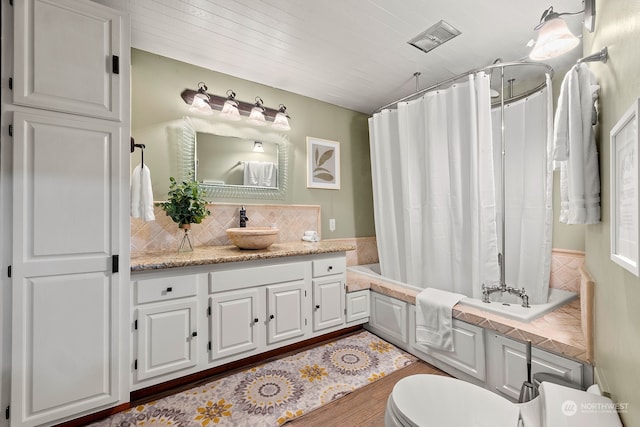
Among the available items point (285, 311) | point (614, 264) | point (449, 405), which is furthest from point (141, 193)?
point (614, 264)

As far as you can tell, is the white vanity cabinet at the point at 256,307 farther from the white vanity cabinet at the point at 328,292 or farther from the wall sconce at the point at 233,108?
the wall sconce at the point at 233,108

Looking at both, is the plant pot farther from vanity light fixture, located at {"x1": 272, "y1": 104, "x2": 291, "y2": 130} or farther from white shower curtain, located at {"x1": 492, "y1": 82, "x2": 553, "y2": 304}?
white shower curtain, located at {"x1": 492, "y1": 82, "x2": 553, "y2": 304}

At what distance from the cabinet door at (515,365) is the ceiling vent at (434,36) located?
2062mm

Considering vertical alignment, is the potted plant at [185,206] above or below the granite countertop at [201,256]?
above

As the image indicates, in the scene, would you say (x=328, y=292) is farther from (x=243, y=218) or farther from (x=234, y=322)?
(x=243, y=218)

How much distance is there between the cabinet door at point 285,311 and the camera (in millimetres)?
2049

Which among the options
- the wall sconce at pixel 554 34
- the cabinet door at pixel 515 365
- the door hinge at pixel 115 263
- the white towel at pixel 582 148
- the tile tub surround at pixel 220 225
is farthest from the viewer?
the tile tub surround at pixel 220 225

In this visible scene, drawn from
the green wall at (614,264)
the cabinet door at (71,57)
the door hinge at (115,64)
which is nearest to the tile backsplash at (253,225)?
the cabinet door at (71,57)

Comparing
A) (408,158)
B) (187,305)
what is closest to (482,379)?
(408,158)

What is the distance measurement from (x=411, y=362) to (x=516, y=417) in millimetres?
1203

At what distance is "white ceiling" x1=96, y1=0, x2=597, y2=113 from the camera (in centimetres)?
167

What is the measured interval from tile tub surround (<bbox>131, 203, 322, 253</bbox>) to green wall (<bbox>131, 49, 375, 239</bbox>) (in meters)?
0.10

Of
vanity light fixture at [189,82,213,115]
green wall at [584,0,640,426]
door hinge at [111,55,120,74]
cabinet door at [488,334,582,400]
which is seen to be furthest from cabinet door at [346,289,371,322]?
door hinge at [111,55,120,74]

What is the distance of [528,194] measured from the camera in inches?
91.8
